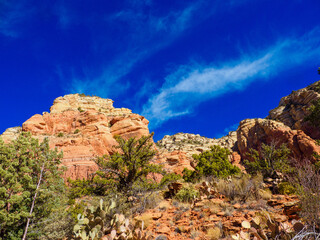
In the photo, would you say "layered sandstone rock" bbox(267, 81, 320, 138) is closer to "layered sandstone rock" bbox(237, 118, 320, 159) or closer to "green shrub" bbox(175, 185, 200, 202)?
"layered sandstone rock" bbox(237, 118, 320, 159)

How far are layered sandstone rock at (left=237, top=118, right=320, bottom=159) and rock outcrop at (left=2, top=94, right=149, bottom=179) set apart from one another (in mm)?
24863

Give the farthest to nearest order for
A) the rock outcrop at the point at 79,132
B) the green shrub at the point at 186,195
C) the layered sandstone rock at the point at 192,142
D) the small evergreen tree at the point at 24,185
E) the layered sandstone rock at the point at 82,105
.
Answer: the layered sandstone rock at the point at 192,142 → the layered sandstone rock at the point at 82,105 → the rock outcrop at the point at 79,132 → the green shrub at the point at 186,195 → the small evergreen tree at the point at 24,185

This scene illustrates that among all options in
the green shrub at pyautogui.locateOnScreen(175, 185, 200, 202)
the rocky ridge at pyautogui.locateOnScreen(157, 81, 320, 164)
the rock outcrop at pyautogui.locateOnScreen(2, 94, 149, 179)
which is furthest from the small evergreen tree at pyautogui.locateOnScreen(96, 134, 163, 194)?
the rocky ridge at pyautogui.locateOnScreen(157, 81, 320, 164)

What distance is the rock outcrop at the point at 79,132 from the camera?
26.8m

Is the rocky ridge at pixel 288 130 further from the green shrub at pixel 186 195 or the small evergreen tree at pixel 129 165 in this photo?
the green shrub at pixel 186 195

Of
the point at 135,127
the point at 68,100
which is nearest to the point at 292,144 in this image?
the point at 135,127

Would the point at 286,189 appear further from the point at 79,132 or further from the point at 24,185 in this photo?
the point at 79,132

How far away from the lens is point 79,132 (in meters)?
32.9

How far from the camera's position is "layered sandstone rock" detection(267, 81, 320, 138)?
3840 centimetres

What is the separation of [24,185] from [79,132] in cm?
2660

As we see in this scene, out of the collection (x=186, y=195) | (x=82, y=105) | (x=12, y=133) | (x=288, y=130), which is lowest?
(x=186, y=195)

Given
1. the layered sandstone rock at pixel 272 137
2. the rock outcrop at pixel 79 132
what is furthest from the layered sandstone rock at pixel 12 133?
the layered sandstone rock at pixel 272 137

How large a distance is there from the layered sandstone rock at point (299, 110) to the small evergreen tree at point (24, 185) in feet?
146

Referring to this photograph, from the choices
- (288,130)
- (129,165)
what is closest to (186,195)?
(129,165)
